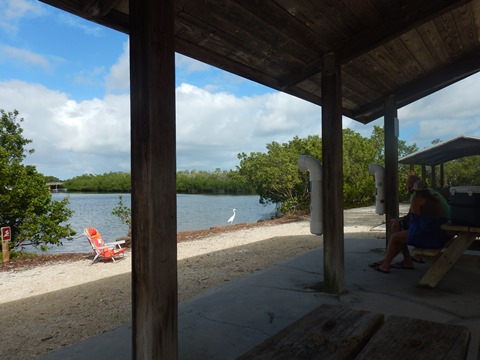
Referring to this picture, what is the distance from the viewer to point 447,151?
9.98 metres

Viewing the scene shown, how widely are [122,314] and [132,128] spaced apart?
11.1ft

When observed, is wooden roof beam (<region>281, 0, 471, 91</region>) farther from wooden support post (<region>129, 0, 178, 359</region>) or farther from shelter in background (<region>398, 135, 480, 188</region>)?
shelter in background (<region>398, 135, 480, 188</region>)

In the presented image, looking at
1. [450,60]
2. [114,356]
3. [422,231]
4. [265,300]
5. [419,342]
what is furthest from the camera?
[450,60]

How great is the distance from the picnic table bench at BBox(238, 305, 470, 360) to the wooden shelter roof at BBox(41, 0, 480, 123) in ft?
7.03

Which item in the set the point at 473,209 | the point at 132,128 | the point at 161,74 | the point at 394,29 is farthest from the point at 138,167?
the point at 473,209

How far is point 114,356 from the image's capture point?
2613 millimetres

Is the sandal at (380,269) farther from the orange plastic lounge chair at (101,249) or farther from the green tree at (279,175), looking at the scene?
the green tree at (279,175)

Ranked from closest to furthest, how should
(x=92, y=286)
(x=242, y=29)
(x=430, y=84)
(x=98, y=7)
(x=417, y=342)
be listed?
(x=417, y=342), (x=98, y=7), (x=242, y=29), (x=430, y=84), (x=92, y=286)


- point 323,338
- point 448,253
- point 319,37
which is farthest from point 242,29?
point 448,253

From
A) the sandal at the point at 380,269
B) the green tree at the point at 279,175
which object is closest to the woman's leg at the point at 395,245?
the sandal at the point at 380,269

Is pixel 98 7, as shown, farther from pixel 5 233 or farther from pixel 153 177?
pixel 5 233

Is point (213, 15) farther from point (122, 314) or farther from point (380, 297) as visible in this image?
point (122, 314)

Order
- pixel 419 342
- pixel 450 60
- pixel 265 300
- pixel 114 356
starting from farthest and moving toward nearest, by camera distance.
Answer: pixel 450 60, pixel 265 300, pixel 114 356, pixel 419 342

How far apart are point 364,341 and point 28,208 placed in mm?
10879
